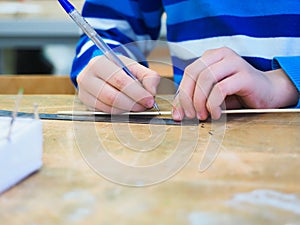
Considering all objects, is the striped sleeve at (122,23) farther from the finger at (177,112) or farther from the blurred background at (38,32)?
the blurred background at (38,32)

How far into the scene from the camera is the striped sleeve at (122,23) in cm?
73

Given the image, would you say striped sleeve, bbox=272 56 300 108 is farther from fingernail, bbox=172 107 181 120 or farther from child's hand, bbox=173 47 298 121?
fingernail, bbox=172 107 181 120

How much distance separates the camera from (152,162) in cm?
39

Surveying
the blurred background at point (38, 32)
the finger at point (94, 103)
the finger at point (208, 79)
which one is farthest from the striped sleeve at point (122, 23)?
the blurred background at point (38, 32)

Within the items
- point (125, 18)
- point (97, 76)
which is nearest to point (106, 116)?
point (97, 76)

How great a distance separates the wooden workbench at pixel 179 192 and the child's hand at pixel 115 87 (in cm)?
9

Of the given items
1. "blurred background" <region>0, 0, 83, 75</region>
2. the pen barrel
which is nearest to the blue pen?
the pen barrel

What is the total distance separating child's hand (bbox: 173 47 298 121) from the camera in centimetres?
50

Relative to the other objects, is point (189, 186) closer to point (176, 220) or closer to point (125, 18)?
point (176, 220)

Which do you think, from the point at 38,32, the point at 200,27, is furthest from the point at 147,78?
the point at 38,32

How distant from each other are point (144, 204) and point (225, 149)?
12 cm

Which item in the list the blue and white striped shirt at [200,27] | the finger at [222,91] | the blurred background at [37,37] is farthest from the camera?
the blurred background at [37,37]

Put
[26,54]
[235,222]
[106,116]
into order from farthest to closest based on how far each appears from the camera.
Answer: [26,54] < [106,116] < [235,222]

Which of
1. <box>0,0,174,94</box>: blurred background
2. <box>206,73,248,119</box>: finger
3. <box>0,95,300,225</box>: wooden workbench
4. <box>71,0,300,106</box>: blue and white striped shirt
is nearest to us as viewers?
<box>0,95,300,225</box>: wooden workbench
